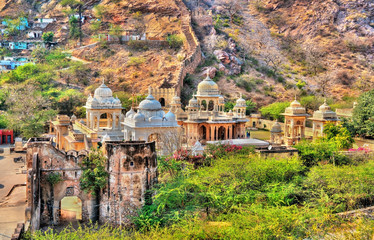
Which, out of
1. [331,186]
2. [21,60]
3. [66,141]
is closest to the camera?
[331,186]

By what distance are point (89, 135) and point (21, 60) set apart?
3674cm

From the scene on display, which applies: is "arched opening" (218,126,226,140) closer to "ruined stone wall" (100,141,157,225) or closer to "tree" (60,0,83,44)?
"ruined stone wall" (100,141,157,225)

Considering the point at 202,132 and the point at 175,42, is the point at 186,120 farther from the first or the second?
the point at 175,42

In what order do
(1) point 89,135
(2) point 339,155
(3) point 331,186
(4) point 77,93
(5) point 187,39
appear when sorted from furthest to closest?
(5) point 187,39, (4) point 77,93, (1) point 89,135, (2) point 339,155, (3) point 331,186

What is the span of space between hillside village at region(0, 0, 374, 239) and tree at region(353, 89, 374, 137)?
0.10 meters

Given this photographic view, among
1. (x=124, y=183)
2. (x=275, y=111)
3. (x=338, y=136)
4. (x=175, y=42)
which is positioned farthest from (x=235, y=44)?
(x=124, y=183)

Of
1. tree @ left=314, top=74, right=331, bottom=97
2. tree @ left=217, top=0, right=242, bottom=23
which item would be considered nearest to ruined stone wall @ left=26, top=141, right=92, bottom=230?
tree @ left=314, top=74, right=331, bottom=97

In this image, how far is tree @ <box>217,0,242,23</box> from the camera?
220 ft

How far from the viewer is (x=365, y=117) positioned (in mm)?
31656

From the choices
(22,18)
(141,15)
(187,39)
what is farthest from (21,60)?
(187,39)

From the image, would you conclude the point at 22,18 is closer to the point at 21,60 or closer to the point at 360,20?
the point at 21,60

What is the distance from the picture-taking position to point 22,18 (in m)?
66.4

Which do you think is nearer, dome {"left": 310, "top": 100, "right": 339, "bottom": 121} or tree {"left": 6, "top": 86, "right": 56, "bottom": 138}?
dome {"left": 310, "top": 100, "right": 339, "bottom": 121}

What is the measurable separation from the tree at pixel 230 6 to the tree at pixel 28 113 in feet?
116
